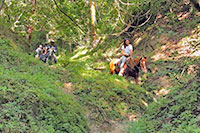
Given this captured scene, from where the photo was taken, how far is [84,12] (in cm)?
2423

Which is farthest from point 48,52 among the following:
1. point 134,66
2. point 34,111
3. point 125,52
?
point 34,111

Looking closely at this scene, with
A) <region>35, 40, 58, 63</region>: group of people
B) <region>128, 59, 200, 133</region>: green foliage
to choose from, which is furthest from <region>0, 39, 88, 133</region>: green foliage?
<region>35, 40, 58, 63</region>: group of people

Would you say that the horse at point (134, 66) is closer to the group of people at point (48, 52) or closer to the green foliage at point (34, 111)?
the green foliage at point (34, 111)

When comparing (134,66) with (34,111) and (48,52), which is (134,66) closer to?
(34,111)

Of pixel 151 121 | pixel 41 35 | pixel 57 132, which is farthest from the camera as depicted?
pixel 41 35

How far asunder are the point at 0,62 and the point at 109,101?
20.0 feet

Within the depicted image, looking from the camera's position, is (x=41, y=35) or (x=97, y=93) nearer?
(x=97, y=93)

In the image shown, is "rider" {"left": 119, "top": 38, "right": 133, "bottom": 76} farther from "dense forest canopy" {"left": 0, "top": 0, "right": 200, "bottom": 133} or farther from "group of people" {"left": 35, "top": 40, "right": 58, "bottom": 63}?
"group of people" {"left": 35, "top": 40, "right": 58, "bottom": 63}

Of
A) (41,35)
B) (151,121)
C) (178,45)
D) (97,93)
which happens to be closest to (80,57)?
(178,45)

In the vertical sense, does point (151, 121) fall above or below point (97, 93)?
below

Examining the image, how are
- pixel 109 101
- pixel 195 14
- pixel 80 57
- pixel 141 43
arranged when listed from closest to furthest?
pixel 109 101 < pixel 195 14 < pixel 141 43 < pixel 80 57

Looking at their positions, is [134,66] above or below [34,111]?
below

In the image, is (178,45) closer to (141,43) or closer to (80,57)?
(141,43)

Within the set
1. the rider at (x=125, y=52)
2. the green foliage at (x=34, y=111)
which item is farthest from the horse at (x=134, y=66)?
the green foliage at (x=34, y=111)
